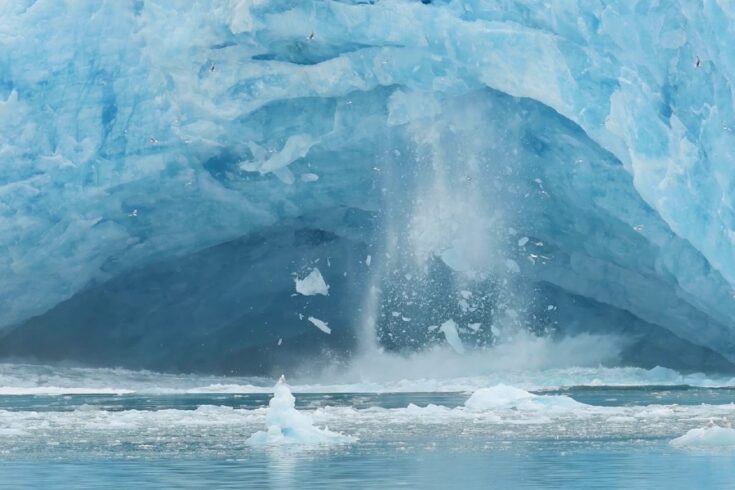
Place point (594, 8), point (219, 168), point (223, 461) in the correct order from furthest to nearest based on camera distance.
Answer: point (219, 168)
point (594, 8)
point (223, 461)

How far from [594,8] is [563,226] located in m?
5.62

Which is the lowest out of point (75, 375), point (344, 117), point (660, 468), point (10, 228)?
point (660, 468)

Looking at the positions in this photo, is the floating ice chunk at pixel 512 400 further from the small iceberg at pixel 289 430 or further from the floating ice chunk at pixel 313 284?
the floating ice chunk at pixel 313 284

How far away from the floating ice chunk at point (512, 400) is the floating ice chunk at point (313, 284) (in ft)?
28.6

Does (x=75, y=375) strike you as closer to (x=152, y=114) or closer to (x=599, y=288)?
(x=152, y=114)

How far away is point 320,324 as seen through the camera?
2859 cm

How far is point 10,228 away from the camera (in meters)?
23.0

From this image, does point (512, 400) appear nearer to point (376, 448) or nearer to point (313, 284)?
point (376, 448)

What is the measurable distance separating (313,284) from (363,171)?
4151 millimetres

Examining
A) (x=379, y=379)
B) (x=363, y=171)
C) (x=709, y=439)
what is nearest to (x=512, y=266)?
(x=379, y=379)

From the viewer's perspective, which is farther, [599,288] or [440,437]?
[599,288]

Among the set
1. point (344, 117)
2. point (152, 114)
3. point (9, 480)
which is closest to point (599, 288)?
point (344, 117)

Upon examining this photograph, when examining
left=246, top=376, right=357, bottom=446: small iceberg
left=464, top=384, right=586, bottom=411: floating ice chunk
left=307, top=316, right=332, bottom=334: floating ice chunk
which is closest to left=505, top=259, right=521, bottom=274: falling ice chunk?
left=307, top=316, right=332, bottom=334: floating ice chunk

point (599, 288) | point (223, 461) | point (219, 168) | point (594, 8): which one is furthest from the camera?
point (599, 288)
